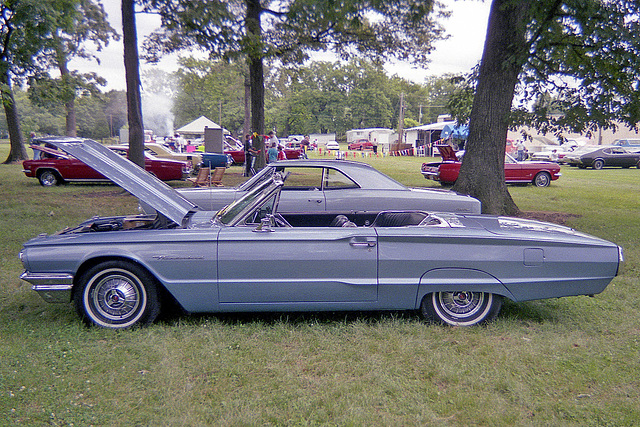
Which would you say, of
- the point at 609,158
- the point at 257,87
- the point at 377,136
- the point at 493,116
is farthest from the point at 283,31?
the point at 377,136

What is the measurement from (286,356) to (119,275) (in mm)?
1542

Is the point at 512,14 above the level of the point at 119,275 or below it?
above

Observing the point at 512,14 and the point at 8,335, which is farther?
the point at 512,14

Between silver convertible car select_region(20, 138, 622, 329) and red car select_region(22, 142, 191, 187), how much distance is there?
12291 millimetres

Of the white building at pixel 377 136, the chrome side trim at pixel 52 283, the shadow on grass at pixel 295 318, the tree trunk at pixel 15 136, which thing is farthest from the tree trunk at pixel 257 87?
the white building at pixel 377 136

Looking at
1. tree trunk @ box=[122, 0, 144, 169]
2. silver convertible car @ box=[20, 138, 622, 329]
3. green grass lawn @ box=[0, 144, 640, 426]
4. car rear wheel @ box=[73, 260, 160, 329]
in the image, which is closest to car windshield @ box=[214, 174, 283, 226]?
silver convertible car @ box=[20, 138, 622, 329]

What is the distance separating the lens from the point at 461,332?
4.04 metres

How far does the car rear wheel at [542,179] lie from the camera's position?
17344 millimetres

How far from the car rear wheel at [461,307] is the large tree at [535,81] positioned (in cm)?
588

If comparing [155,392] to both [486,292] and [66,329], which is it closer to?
[66,329]

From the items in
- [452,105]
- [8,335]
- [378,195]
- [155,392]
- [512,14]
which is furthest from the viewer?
[452,105]

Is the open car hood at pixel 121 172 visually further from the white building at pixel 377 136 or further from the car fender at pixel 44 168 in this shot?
the white building at pixel 377 136

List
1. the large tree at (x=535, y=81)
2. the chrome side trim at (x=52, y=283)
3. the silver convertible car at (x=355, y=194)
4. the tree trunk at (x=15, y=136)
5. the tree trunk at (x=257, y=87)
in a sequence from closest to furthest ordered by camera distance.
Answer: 1. the chrome side trim at (x=52, y=283)
2. the silver convertible car at (x=355, y=194)
3. the large tree at (x=535, y=81)
4. the tree trunk at (x=257, y=87)
5. the tree trunk at (x=15, y=136)

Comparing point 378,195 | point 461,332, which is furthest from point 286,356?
point 378,195
